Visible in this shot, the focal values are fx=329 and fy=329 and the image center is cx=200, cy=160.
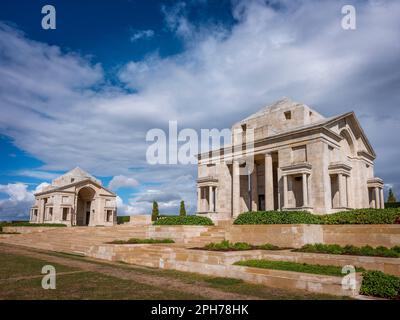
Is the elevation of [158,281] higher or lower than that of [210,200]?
lower

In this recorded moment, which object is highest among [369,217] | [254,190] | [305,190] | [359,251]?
[254,190]

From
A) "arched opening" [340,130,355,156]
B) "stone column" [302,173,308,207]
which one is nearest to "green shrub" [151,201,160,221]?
"arched opening" [340,130,355,156]

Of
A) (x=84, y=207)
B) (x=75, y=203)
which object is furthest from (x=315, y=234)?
(x=84, y=207)

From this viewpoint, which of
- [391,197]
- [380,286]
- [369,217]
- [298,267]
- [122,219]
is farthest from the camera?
[122,219]

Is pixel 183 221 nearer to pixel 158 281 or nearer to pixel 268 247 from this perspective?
pixel 268 247

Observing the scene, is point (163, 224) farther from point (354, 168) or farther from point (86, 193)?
point (86, 193)

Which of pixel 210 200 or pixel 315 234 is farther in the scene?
pixel 210 200

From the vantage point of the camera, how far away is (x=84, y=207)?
64750 millimetres

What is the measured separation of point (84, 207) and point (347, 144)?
50.6 metres

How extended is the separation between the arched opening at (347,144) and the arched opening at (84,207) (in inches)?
1790

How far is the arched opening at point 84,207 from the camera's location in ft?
203

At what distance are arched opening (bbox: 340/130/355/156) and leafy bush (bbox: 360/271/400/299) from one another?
75.4 feet

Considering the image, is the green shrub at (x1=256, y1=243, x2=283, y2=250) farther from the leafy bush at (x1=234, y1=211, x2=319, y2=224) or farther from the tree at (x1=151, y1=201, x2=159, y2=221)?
the tree at (x1=151, y1=201, x2=159, y2=221)

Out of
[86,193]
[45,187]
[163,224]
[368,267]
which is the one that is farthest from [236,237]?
[45,187]
